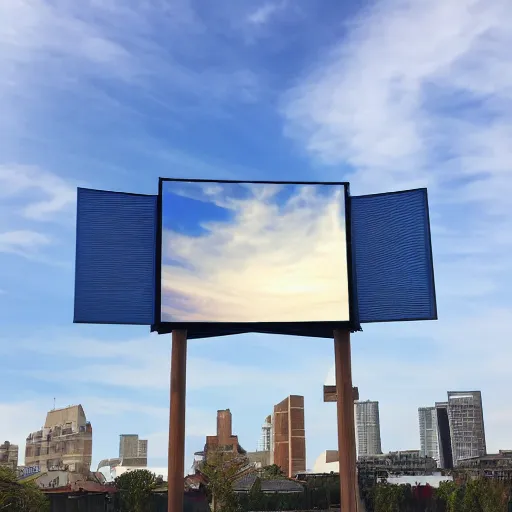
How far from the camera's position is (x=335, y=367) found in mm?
25375

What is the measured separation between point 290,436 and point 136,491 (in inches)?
3463

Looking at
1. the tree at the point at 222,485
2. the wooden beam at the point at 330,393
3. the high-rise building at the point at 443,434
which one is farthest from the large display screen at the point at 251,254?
the high-rise building at the point at 443,434

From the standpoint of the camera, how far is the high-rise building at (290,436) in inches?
5246

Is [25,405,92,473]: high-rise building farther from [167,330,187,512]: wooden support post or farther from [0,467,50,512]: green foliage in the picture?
Result: [167,330,187,512]: wooden support post

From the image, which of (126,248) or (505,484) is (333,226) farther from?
(505,484)

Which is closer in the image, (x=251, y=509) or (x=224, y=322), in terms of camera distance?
Result: (x=224, y=322)

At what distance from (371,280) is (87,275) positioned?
28.3ft

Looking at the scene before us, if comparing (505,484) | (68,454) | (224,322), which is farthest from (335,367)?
(68,454)

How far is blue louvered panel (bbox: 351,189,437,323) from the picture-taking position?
2509cm

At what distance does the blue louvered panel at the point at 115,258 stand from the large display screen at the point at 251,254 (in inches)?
21.8

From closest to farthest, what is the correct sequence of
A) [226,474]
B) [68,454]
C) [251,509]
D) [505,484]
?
[226,474]
[251,509]
[505,484]
[68,454]

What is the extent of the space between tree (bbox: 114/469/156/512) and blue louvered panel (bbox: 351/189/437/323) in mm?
27948

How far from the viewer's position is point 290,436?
440 ft

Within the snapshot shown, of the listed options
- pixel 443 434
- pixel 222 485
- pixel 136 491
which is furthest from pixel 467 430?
pixel 136 491
